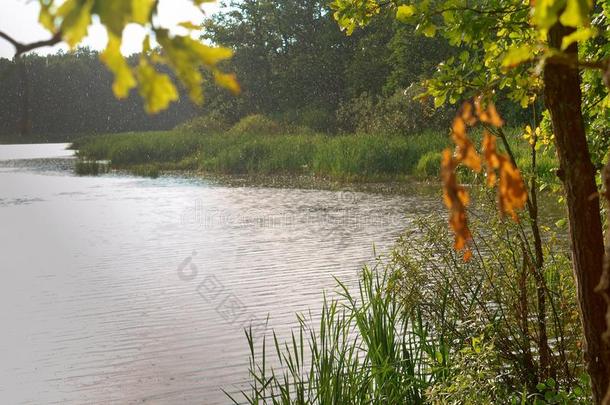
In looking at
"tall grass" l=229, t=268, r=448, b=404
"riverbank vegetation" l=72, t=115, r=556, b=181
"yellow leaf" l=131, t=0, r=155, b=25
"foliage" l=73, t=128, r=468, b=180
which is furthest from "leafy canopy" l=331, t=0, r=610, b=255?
"foliage" l=73, t=128, r=468, b=180

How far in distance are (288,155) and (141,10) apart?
74.3ft

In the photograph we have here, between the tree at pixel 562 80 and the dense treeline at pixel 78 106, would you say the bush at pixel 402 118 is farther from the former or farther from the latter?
the dense treeline at pixel 78 106

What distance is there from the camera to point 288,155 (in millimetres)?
23609

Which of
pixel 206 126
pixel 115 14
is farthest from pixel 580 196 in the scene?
pixel 206 126

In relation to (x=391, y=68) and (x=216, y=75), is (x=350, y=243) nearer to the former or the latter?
(x=216, y=75)

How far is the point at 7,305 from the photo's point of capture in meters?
8.02

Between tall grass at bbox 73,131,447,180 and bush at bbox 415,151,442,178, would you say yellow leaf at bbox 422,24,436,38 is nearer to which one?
bush at bbox 415,151,442,178

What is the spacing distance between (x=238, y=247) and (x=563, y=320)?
6.99 metres

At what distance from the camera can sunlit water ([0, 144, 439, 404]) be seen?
Result: 5805 mm

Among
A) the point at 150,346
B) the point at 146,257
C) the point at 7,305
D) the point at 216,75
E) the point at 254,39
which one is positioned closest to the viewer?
the point at 216,75

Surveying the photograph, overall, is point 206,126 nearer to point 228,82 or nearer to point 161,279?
point 161,279

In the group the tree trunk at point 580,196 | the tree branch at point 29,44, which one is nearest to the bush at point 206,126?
the tree trunk at point 580,196

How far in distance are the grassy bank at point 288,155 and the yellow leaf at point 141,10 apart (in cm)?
1495

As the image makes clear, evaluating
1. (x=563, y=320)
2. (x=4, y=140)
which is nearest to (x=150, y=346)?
(x=563, y=320)
